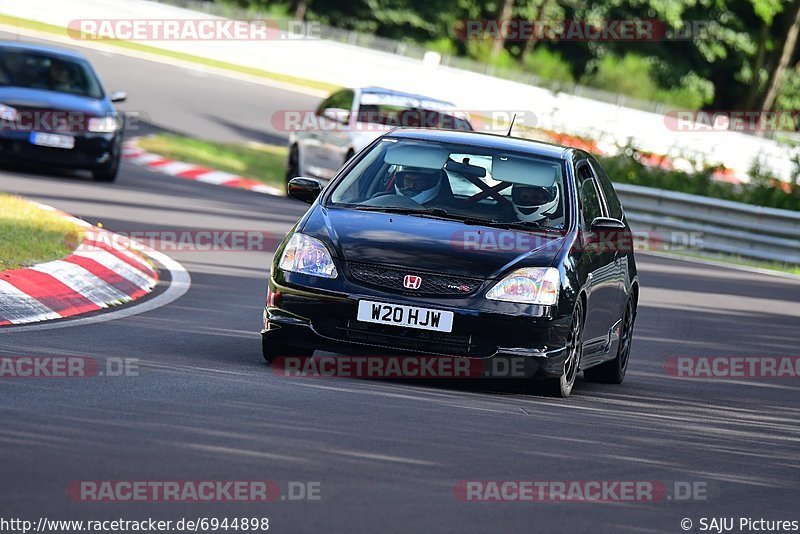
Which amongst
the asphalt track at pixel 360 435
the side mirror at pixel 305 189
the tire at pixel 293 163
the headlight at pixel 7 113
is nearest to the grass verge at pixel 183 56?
the tire at pixel 293 163

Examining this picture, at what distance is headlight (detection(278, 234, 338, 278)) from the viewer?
9.16m

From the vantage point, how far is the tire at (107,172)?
69.6 feet

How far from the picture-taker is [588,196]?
1052cm

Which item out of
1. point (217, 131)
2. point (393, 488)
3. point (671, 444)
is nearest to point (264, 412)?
point (393, 488)

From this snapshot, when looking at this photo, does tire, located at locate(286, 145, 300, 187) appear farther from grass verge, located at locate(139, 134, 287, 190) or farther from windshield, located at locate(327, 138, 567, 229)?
windshield, located at locate(327, 138, 567, 229)

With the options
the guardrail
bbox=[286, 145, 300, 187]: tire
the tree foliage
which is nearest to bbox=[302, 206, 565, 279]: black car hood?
bbox=[286, 145, 300, 187]: tire

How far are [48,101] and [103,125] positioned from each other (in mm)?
751

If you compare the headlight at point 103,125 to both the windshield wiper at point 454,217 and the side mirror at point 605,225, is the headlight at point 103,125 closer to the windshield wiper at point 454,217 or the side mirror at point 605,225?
the windshield wiper at point 454,217

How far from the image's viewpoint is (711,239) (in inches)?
978

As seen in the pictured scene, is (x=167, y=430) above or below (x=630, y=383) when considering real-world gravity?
above

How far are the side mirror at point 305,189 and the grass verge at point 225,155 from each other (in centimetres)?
1626

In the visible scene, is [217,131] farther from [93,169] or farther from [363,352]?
[363,352]

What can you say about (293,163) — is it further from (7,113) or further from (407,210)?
(407,210)

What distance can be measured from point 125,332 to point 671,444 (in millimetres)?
3676
